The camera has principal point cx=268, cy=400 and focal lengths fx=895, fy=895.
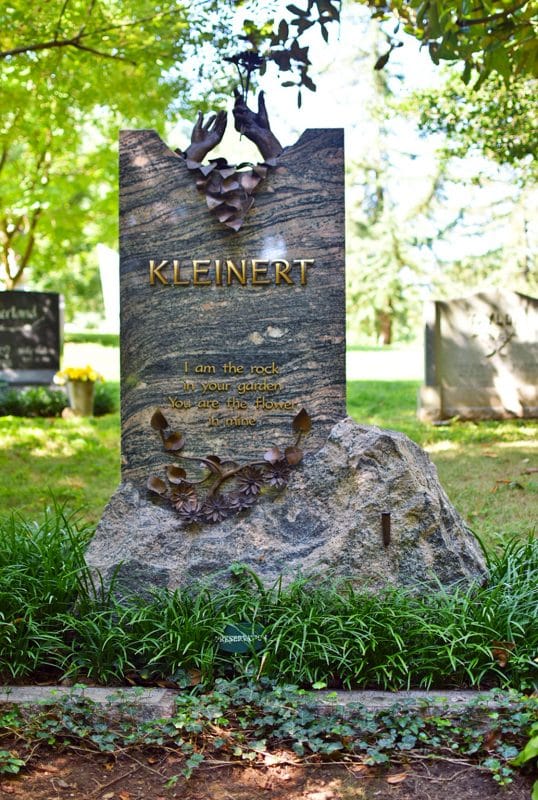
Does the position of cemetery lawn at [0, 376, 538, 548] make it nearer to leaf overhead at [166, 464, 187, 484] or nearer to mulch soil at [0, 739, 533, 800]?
leaf overhead at [166, 464, 187, 484]

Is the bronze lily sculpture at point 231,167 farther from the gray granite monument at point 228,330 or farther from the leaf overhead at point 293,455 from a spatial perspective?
the leaf overhead at point 293,455

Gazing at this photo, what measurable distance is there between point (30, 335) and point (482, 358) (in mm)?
7977

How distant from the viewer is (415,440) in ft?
35.5

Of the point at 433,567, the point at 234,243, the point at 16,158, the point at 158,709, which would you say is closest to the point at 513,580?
the point at 433,567

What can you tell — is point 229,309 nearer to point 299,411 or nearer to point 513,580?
point 299,411

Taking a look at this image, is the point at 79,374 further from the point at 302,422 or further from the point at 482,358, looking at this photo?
the point at 302,422

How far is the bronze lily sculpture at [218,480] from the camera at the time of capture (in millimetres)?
5000

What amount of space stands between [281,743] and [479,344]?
9.65m

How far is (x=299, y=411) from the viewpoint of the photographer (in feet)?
16.7

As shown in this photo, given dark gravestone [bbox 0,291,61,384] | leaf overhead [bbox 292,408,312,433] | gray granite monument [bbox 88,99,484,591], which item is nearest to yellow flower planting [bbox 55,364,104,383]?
dark gravestone [bbox 0,291,61,384]

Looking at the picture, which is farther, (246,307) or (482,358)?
(482,358)

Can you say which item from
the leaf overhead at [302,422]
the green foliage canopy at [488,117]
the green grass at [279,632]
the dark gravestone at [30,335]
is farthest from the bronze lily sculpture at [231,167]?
the dark gravestone at [30,335]

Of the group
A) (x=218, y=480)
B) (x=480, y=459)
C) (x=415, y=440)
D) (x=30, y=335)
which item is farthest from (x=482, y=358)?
(x=218, y=480)

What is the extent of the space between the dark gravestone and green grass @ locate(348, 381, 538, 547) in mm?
5361
